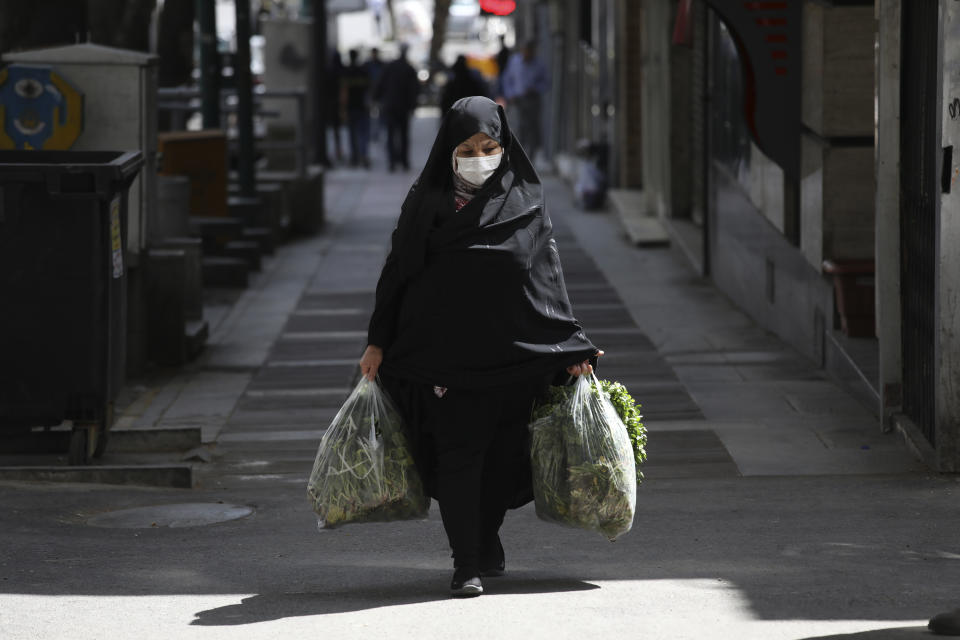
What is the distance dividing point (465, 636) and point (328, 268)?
1114 centimetres

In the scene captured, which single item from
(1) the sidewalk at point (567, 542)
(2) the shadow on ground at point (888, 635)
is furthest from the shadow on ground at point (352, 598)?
(2) the shadow on ground at point (888, 635)

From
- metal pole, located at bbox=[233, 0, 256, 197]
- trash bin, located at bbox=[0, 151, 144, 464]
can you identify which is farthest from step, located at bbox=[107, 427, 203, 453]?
metal pole, located at bbox=[233, 0, 256, 197]

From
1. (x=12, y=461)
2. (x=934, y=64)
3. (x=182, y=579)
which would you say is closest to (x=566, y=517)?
(x=182, y=579)

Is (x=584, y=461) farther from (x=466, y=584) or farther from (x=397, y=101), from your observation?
(x=397, y=101)

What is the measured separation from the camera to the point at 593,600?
18.4 feet

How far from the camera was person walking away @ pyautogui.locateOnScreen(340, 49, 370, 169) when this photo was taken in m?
29.0

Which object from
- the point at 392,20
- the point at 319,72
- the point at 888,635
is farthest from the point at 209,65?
the point at 392,20

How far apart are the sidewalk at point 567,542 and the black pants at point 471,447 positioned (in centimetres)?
24

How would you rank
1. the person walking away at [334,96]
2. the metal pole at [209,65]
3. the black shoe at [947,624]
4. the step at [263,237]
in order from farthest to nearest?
the person walking away at [334,96]
the step at [263,237]
the metal pole at [209,65]
the black shoe at [947,624]

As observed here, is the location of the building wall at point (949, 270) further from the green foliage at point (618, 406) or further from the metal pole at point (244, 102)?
the metal pole at point (244, 102)

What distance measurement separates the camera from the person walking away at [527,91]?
27859mm

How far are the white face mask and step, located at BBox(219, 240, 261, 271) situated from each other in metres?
10.2

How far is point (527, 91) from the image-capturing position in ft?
91.9

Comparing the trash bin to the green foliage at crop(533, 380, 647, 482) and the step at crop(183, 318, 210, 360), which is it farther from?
the step at crop(183, 318, 210, 360)
